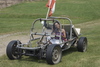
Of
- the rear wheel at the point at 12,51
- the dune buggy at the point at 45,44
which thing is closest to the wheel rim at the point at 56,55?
the dune buggy at the point at 45,44

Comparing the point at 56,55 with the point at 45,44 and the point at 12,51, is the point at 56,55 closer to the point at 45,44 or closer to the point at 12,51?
the point at 45,44

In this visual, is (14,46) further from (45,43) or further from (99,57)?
(99,57)

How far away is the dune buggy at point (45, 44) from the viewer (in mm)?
7823

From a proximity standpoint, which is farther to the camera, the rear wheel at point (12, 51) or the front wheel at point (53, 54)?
the rear wheel at point (12, 51)

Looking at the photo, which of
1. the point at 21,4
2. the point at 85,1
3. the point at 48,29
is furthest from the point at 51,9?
the point at 85,1

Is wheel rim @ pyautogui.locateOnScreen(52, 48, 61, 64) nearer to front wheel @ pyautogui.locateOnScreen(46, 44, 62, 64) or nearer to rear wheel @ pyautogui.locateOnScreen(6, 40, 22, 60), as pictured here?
front wheel @ pyautogui.locateOnScreen(46, 44, 62, 64)

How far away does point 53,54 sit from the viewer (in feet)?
25.3

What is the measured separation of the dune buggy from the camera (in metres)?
7.82

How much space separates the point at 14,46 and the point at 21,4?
117 feet

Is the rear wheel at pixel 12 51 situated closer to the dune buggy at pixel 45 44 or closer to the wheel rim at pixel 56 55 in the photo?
the dune buggy at pixel 45 44

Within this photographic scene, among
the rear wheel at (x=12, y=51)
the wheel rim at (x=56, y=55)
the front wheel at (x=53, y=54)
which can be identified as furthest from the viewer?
the rear wheel at (x=12, y=51)

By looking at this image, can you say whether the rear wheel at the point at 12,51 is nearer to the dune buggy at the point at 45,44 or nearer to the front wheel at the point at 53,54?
the dune buggy at the point at 45,44

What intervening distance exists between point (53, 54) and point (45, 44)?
870mm

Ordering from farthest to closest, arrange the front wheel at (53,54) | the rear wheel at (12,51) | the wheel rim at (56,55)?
the rear wheel at (12,51), the wheel rim at (56,55), the front wheel at (53,54)
